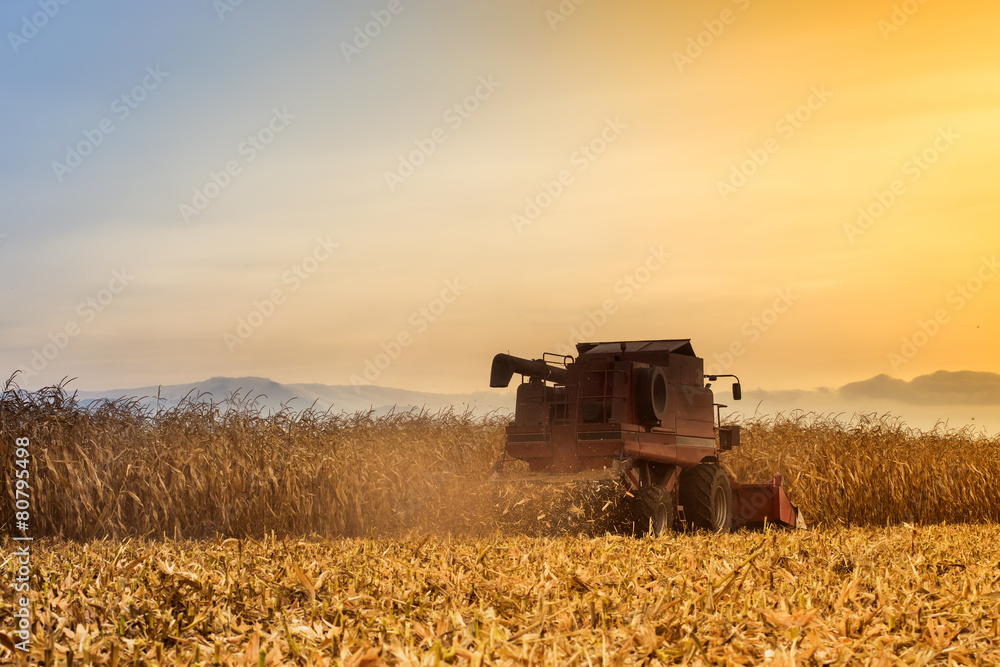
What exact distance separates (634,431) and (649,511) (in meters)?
1.03

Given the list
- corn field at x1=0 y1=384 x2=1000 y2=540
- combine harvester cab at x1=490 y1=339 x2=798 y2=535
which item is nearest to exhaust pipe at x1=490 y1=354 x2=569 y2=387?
combine harvester cab at x1=490 y1=339 x2=798 y2=535

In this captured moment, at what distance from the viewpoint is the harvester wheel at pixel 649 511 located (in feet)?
32.8

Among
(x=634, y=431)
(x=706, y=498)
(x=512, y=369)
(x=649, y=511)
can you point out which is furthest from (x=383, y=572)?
(x=706, y=498)

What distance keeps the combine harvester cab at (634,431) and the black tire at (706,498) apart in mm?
13

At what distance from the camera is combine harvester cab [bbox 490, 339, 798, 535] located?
33.9 feet

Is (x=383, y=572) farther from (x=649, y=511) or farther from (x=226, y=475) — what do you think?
(x=226, y=475)

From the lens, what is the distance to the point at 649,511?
10.0 metres

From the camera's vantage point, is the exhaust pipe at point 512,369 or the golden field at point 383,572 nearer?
the golden field at point 383,572

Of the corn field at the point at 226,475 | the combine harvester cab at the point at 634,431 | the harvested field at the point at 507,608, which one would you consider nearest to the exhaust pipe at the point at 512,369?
the combine harvester cab at the point at 634,431

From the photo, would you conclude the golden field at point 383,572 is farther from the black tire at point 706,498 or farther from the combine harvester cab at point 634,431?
the black tire at point 706,498

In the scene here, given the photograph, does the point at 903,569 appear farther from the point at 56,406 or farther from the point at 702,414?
the point at 56,406

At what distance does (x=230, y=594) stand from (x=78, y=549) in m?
4.33

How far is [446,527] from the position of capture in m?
10.8

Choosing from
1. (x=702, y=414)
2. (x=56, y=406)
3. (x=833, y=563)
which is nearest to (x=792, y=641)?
(x=833, y=563)
